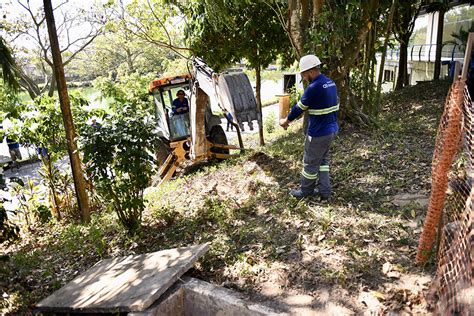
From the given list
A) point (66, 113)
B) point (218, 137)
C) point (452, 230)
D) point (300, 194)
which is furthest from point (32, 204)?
point (452, 230)

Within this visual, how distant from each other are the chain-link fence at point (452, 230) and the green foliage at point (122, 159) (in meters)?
3.46

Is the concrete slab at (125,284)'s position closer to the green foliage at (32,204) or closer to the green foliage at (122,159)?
the green foliage at (122,159)

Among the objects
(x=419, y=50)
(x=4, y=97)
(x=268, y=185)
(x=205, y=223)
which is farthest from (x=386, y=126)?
(x=419, y=50)

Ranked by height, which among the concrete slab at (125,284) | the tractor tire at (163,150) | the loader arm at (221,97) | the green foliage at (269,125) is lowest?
the green foliage at (269,125)

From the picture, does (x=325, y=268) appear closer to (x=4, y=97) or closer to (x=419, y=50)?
(x=4, y=97)

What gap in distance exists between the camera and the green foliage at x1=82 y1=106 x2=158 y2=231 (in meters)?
4.89

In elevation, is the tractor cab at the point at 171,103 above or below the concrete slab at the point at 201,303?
above

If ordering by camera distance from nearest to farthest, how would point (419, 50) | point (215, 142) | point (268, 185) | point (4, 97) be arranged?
point (268, 185), point (215, 142), point (4, 97), point (419, 50)

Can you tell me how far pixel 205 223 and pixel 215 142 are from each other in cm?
459

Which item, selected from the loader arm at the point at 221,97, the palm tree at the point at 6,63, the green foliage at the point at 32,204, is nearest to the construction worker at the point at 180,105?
the loader arm at the point at 221,97

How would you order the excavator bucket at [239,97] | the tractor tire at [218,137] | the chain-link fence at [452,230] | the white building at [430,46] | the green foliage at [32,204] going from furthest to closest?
1. the white building at [430,46]
2. the tractor tire at [218,137]
3. the green foliage at [32,204]
4. the excavator bucket at [239,97]
5. the chain-link fence at [452,230]

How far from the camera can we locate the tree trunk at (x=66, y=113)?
5.68 m

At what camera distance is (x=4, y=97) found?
40.0 ft

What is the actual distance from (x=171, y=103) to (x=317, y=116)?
5368 mm
